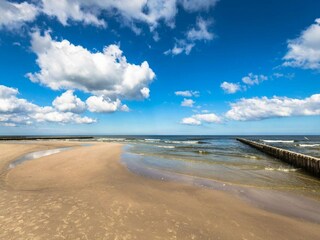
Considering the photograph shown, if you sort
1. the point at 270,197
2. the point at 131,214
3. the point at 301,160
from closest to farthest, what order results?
the point at 131,214 < the point at 270,197 < the point at 301,160

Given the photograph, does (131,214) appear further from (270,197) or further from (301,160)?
(301,160)

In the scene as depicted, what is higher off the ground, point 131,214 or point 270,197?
point 131,214

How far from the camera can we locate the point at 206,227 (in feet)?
21.0

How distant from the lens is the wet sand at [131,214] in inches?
230

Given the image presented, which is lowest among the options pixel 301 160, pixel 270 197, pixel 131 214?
pixel 270 197

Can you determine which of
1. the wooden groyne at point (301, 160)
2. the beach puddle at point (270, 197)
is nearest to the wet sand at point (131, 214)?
the beach puddle at point (270, 197)

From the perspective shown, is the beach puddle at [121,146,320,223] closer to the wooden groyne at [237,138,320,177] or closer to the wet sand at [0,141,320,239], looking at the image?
the wet sand at [0,141,320,239]

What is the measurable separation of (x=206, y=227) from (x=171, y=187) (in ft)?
15.8

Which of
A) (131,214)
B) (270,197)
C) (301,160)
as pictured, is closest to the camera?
(131,214)

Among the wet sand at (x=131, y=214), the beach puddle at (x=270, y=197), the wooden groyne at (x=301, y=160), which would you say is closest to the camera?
the wet sand at (x=131, y=214)

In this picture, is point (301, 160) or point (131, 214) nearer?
point (131, 214)

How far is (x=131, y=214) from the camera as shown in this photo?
7113mm

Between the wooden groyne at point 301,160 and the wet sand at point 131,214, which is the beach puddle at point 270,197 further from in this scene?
the wooden groyne at point 301,160

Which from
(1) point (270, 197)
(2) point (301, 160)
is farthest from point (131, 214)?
(2) point (301, 160)
